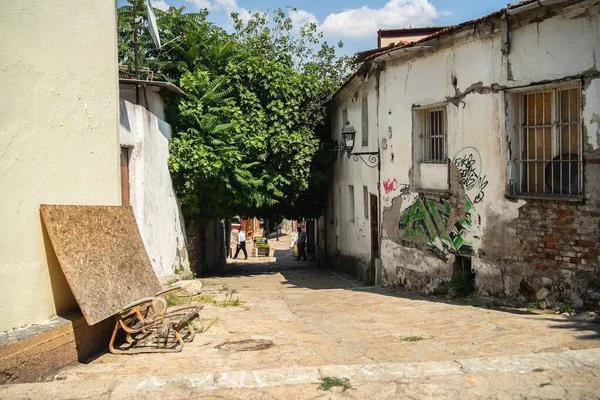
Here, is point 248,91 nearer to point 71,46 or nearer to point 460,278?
point 460,278

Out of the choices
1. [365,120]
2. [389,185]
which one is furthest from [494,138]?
[365,120]

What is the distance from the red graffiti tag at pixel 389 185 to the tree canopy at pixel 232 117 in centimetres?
428

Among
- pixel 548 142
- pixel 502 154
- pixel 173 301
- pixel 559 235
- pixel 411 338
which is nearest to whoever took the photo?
pixel 411 338

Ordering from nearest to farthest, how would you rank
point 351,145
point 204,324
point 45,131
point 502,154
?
point 45,131 → point 204,324 → point 502,154 → point 351,145

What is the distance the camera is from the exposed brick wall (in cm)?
855

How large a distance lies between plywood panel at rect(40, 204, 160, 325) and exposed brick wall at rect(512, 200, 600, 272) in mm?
5673

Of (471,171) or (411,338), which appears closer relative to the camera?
(411,338)

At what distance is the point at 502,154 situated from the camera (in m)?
9.98

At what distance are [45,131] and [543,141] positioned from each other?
7.14m

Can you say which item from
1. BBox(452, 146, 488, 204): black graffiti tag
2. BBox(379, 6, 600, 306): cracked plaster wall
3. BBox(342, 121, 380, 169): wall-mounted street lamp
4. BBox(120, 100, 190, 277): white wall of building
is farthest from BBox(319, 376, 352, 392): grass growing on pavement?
BBox(342, 121, 380, 169): wall-mounted street lamp

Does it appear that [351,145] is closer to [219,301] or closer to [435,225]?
[435,225]

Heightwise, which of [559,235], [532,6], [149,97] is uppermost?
[532,6]

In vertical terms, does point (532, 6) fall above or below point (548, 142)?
above

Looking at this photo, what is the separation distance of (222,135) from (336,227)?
227 inches
